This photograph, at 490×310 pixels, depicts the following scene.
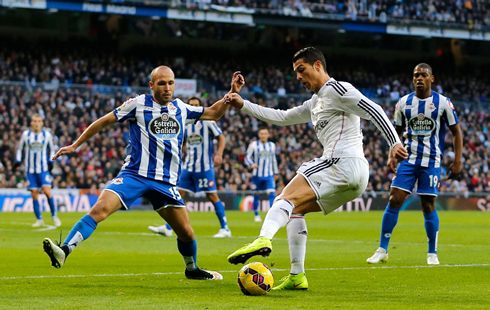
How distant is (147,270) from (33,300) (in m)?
2.66

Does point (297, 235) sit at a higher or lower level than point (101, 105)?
lower

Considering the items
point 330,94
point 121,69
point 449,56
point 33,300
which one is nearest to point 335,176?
point 330,94

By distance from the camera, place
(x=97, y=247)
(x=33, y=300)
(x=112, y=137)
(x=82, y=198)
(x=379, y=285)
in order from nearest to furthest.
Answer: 1. (x=33, y=300)
2. (x=379, y=285)
3. (x=97, y=247)
4. (x=82, y=198)
5. (x=112, y=137)

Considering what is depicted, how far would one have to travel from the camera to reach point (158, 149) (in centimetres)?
739

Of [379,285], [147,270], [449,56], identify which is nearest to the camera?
[379,285]

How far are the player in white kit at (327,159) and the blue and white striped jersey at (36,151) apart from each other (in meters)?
11.3

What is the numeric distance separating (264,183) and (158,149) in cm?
1445

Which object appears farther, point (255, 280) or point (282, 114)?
point (282, 114)

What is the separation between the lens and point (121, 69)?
37.2m

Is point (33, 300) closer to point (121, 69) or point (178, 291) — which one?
point (178, 291)

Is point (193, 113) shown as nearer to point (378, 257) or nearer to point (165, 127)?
point (165, 127)

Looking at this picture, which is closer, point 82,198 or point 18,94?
point 82,198

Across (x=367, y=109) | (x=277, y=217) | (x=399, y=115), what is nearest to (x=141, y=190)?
(x=277, y=217)

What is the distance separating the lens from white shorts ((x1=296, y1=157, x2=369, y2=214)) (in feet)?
21.0
